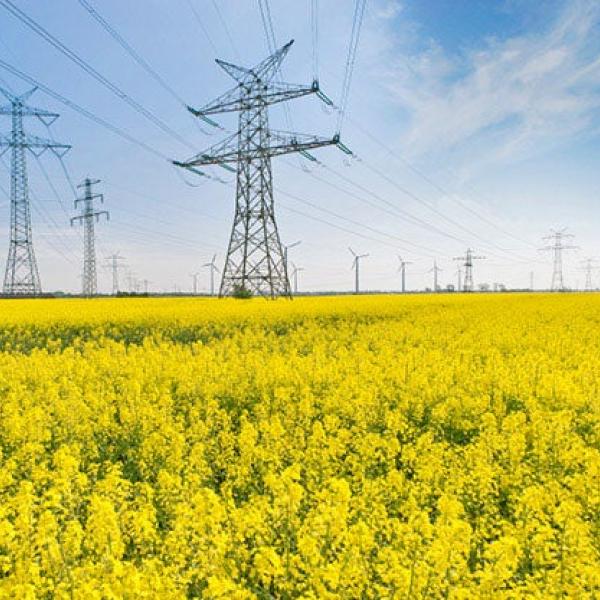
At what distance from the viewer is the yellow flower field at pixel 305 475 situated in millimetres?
2771

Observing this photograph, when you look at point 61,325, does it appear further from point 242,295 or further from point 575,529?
point 575,529

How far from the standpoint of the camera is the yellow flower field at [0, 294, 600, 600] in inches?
109

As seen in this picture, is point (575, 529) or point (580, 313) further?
point (580, 313)

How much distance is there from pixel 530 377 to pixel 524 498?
4.67m

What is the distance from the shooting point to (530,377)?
7.77 meters

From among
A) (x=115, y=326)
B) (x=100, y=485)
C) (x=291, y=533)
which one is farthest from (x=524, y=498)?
(x=115, y=326)

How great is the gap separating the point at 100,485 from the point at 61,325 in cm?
1591

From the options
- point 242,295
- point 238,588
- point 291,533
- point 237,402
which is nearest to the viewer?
point 238,588

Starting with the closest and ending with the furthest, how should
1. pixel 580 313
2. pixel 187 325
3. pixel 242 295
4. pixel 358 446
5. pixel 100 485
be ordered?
pixel 100 485 → pixel 358 446 → pixel 187 325 → pixel 580 313 → pixel 242 295

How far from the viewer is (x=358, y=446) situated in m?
5.26

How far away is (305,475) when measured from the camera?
503 cm

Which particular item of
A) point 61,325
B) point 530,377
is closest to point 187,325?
point 61,325

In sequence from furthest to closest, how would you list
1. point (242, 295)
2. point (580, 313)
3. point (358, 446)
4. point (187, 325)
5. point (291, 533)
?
point (242, 295) < point (580, 313) < point (187, 325) < point (358, 446) < point (291, 533)

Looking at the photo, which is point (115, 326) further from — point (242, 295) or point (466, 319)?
point (242, 295)
